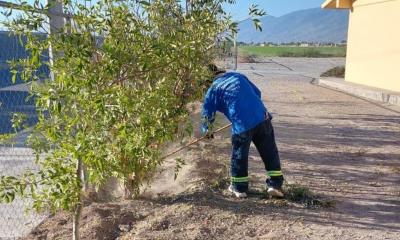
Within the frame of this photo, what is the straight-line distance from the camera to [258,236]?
3633 mm

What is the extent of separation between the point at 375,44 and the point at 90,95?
45.5ft

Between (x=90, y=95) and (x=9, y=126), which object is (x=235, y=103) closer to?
(x=90, y=95)

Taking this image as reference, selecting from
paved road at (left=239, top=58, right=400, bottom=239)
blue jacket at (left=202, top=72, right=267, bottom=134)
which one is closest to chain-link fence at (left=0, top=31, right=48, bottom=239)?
blue jacket at (left=202, top=72, right=267, bottom=134)

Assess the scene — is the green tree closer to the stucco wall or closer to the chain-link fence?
the chain-link fence

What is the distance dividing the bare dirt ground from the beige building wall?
6360mm

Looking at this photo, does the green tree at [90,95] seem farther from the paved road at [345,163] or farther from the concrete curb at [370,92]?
the concrete curb at [370,92]

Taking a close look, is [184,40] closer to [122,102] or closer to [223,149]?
[122,102]

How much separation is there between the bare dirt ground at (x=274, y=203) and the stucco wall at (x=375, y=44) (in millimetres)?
6311

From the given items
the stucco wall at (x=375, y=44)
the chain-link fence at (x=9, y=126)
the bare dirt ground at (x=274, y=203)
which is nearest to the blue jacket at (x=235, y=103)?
the bare dirt ground at (x=274, y=203)

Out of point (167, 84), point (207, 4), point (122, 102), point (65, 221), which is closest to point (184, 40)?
point (167, 84)

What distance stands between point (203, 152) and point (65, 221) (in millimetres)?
2790

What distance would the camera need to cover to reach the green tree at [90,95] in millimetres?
2459

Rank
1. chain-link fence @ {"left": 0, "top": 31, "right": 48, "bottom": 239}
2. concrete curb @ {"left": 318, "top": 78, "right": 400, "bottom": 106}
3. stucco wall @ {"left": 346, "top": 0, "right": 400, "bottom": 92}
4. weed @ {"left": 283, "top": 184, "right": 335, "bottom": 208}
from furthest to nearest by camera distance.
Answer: stucco wall @ {"left": 346, "top": 0, "right": 400, "bottom": 92}, concrete curb @ {"left": 318, "top": 78, "right": 400, "bottom": 106}, weed @ {"left": 283, "top": 184, "right": 335, "bottom": 208}, chain-link fence @ {"left": 0, "top": 31, "right": 48, "bottom": 239}

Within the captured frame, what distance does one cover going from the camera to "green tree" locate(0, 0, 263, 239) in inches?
96.8
